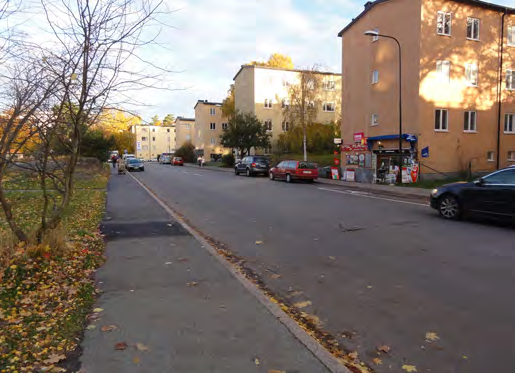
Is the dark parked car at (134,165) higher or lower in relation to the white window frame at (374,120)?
lower

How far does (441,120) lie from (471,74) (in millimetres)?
4127

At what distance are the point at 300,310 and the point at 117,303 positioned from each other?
2.06 meters

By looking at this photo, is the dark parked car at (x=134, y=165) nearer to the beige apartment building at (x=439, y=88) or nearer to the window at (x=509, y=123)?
the beige apartment building at (x=439, y=88)

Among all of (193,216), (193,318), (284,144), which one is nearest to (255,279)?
(193,318)

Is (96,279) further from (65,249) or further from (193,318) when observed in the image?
(193,318)

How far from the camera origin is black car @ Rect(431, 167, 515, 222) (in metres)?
9.15

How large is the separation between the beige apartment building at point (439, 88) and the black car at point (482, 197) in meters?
12.9

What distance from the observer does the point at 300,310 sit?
439 cm

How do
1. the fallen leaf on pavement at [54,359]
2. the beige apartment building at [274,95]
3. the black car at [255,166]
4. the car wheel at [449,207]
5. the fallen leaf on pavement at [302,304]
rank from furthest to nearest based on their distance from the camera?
the beige apartment building at [274,95], the black car at [255,166], the car wheel at [449,207], the fallen leaf on pavement at [302,304], the fallen leaf on pavement at [54,359]

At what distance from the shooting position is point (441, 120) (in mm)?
23797

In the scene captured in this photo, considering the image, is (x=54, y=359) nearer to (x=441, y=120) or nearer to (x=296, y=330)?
(x=296, y=330)

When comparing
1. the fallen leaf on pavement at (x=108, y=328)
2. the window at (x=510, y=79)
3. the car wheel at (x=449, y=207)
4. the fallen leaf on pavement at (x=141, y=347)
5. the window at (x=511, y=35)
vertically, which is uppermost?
the window at (x=511, y=35)

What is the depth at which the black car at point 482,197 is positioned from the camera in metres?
9.15

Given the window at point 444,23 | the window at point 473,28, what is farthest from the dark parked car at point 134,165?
the window at point 473,28
